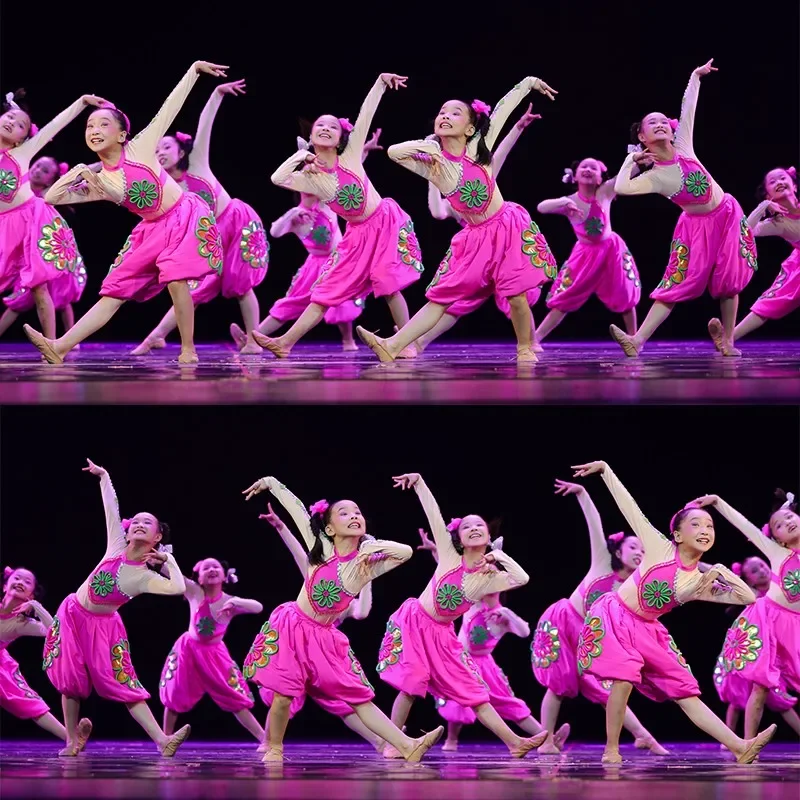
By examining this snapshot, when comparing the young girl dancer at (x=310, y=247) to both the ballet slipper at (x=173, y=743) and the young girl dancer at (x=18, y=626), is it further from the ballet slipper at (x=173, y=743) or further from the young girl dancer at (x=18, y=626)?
the ballet slipper at (x=173, y=743)

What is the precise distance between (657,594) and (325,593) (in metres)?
1.10

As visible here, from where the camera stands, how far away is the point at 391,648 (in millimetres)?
7320

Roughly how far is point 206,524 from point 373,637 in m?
0.85

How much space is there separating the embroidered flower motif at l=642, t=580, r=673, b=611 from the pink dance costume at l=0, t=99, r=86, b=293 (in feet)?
8.42

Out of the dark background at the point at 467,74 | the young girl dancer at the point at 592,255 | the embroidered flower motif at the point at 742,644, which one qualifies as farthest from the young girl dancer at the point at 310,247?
the embroidered flower motif at the point at 742,644

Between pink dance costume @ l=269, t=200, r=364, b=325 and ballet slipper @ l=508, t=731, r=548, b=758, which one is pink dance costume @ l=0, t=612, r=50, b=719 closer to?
pink dance costume @ l=269, t=200, r=364, b=325

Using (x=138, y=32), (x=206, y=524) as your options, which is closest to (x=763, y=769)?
(x=206, y=524)

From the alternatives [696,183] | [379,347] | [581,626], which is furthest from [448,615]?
[696,183]

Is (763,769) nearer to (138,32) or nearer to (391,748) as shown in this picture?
(391,748)

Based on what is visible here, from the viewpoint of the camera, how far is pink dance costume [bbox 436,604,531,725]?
767cm

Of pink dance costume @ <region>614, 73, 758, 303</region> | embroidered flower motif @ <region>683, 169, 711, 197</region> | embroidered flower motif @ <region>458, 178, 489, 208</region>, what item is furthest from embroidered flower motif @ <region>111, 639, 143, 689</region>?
embroidered flower motif @ <region>683, 169, 711, 197</region>

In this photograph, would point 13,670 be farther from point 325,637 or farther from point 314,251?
point 314,251

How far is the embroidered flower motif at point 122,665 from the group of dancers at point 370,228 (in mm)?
1043

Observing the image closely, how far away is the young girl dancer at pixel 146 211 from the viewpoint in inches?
287
